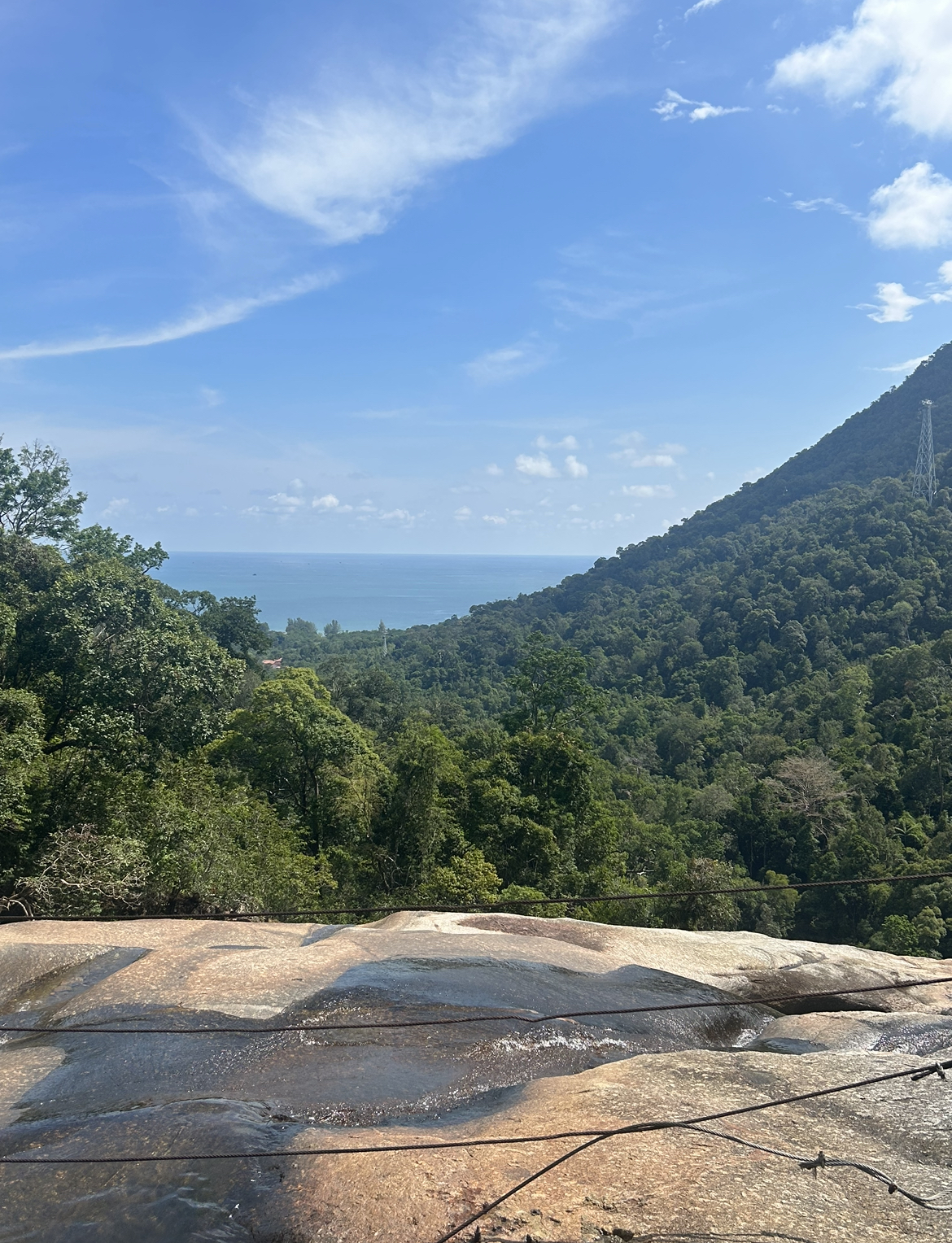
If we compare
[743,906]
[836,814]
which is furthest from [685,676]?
[743,906]

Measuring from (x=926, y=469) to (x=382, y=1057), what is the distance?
102 meters

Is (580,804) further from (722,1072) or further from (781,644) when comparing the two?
(781,644)

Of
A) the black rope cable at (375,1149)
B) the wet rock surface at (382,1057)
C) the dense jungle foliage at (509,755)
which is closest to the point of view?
the wet rock surface at (382,1057)

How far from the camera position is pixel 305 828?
85.8 feet

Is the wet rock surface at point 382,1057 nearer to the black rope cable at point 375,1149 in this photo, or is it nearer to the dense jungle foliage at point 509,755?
the black rope cable at point 375,1149

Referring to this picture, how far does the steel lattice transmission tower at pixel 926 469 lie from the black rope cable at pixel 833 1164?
290 ft

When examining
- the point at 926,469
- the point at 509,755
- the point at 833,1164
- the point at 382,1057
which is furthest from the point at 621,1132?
the point at 926,469

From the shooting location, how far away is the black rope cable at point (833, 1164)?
5453mm

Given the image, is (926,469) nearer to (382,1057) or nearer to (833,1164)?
(833,1164)

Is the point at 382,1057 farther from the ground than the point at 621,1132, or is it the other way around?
the point at 621,1132

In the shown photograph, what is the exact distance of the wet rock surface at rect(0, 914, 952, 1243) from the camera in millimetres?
5371

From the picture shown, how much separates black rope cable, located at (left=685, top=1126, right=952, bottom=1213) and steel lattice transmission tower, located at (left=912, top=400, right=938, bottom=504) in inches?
3475

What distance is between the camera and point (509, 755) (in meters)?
31.3

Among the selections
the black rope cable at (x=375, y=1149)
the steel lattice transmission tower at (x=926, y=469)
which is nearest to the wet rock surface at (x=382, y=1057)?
the black rope cable at (x=375, y=1149)
